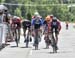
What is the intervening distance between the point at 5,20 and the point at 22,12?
109 m

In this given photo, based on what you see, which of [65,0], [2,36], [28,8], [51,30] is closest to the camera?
[51,30]

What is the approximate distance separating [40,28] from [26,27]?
1.80 m

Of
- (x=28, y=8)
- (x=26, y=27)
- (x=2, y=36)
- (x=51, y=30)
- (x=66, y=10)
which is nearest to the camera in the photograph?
(x=51, y=30)

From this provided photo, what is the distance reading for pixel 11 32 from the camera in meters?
27.6

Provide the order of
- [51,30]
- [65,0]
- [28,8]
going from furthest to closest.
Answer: [65,0], [28,8], [51,30]

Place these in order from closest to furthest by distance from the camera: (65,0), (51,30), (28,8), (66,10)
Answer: (51,30)
(28,8)
(66,10)
(65,0)

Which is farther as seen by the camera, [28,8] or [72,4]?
[72,4]

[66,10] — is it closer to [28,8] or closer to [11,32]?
[28,8]

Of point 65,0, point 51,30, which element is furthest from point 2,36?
point 65,0

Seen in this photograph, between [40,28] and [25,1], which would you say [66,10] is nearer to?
[25,1]

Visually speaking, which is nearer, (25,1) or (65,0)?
(25,1)

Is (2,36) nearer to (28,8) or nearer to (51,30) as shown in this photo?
(51,30)

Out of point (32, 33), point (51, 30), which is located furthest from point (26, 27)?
point (51, 30)

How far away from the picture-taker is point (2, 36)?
23.1 meters
